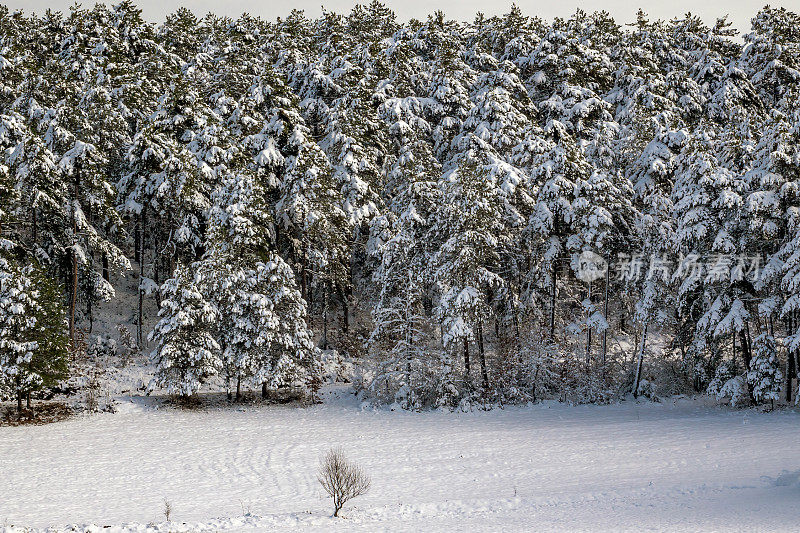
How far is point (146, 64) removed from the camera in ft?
127

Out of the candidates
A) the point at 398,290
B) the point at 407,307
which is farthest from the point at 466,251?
the point at 398,290

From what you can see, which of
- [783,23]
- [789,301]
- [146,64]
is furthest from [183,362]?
[783,23]

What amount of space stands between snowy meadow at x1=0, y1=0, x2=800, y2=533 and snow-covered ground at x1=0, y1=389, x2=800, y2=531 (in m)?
0.15

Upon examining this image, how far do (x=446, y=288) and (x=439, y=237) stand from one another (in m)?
2.41

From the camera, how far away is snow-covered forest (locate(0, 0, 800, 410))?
1029 inches

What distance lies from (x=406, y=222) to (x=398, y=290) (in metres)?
3.51

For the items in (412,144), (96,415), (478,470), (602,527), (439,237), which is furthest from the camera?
(412,144)

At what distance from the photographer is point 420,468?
66.7 feet

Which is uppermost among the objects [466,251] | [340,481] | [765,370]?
[466,251]

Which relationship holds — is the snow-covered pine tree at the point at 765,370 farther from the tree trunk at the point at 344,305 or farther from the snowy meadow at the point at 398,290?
the tree trunk at the point at 344,305

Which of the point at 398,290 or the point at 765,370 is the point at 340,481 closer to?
the point at 398,290

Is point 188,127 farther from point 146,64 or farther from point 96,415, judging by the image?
point 96,415

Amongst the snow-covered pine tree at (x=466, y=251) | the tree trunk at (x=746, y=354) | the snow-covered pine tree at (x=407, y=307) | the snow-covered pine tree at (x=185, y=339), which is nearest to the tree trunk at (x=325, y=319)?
the snow-covered pine tree at (x=407, y=307)

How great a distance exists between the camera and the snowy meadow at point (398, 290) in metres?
19.0
